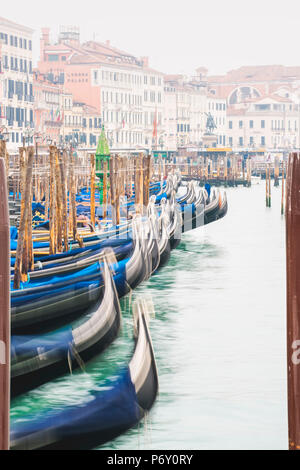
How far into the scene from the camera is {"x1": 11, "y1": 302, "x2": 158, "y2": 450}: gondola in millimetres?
3879

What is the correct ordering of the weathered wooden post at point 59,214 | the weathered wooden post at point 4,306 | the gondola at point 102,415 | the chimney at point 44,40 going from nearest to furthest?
the weathered wooden post at point 4,306 → the gondola at point 102,415 → the weathered wooden post at point 59,214 → the chimney at point 44,40

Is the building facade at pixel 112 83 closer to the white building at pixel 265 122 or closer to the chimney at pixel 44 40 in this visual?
the chimney at pixel 44 40

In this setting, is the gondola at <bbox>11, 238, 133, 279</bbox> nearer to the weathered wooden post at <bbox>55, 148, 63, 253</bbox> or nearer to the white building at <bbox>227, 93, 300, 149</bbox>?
the weathered wooden post at <bbox>55, 148, 63, 253</bbox>

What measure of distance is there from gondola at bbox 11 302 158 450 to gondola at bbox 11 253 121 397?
0.85 meters

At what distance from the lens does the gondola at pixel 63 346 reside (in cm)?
514

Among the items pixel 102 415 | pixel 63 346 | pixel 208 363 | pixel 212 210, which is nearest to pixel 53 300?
pixel 63 346

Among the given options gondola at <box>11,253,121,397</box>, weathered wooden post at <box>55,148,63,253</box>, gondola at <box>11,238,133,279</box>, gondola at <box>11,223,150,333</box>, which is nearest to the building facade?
weathered wooden post at <box>55,148,63,253</box>

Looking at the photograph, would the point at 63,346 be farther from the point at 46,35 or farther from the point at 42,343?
the point at 46,35

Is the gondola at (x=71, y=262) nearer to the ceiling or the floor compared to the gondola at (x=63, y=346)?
nearer to the ceiling

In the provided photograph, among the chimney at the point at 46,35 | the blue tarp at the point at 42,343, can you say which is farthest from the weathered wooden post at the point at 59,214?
the chimney at the point at 46,35

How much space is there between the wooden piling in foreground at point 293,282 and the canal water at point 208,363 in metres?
1.37

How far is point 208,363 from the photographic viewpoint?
277 inches

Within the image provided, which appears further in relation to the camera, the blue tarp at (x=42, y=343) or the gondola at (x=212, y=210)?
the gondola at (x=212, y=210)

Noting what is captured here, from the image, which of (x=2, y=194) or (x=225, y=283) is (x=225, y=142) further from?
(x=2, y=194)
